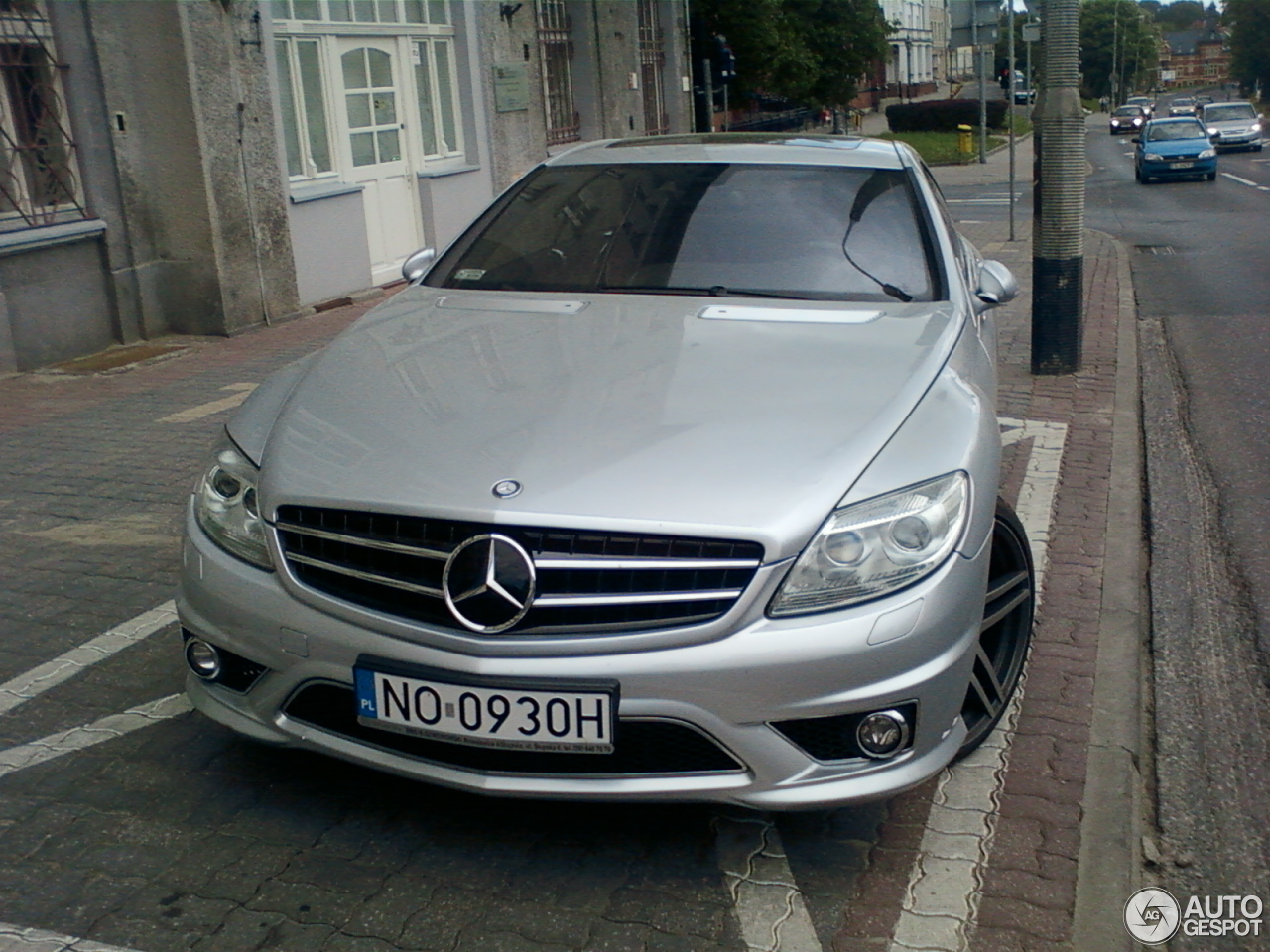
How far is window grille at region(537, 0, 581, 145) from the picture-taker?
1858 cm

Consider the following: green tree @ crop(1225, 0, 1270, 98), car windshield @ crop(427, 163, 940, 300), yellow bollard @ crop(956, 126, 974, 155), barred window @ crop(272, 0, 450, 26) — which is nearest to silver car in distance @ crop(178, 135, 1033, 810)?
car windshield @ crop(427, 163, 940, 300)

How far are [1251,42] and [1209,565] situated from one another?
126 metres

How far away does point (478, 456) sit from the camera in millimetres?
2980

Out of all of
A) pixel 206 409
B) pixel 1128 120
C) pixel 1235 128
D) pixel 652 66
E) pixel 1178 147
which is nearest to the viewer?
pixel 206 409

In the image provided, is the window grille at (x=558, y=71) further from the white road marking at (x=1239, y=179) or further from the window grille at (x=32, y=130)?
the white road marking at (x=1239, y=179)

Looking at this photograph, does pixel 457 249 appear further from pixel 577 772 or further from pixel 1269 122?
pixel 1269 122

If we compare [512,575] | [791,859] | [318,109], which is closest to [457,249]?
[512,575]

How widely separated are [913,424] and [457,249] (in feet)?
6.92

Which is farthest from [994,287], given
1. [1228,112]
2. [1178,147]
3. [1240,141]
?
[1228,112]

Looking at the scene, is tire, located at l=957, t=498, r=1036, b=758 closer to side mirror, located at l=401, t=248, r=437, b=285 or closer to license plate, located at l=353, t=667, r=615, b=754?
license plate, located at l=353, t=667, r=615, b=754

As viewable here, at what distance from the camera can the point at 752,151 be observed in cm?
480

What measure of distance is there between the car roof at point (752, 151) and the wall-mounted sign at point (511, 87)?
36.5ft

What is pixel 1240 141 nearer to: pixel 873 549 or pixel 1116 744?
pixel 1116 744

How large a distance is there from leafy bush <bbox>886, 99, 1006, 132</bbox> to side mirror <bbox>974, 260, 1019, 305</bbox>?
53.6 meters
